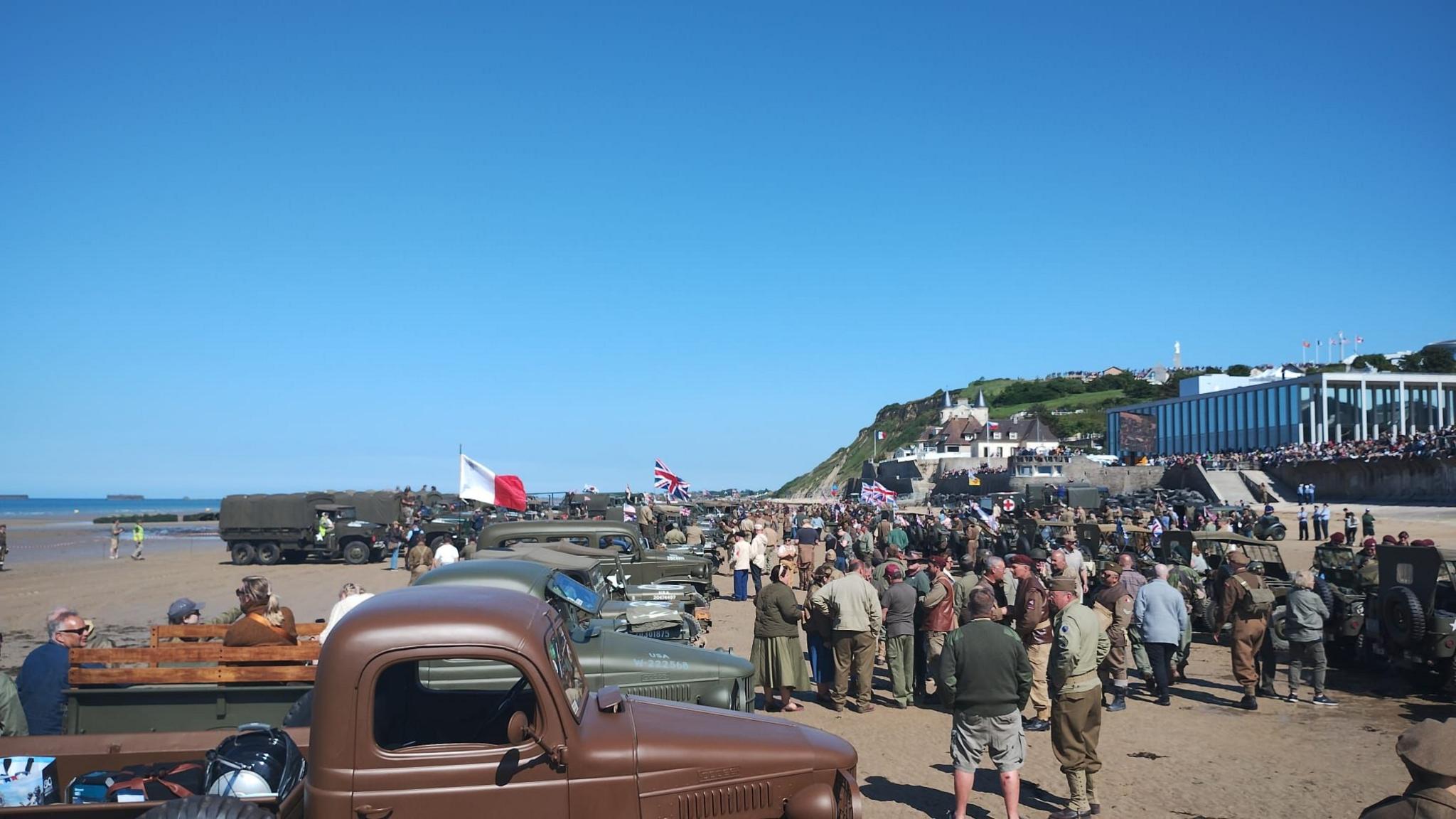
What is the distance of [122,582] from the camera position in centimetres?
2788

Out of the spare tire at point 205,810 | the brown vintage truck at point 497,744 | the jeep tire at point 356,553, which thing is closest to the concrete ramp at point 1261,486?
the jeep tire at point 356,553

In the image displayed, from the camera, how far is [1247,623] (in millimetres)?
11227

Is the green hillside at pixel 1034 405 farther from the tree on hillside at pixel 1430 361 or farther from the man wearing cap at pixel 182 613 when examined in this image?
the man wearing cap at pixel 182 613

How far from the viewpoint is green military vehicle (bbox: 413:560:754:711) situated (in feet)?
24.1

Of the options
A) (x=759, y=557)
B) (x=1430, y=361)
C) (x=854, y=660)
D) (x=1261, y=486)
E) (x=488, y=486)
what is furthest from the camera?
(x=1430, y=361)

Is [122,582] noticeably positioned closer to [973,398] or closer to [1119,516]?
[1119,516]

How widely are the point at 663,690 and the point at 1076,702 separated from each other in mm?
3066

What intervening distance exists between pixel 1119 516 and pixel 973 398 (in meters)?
152

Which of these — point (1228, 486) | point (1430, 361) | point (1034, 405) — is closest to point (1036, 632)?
point (1228, 486)

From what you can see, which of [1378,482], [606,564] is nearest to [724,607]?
[606,564]

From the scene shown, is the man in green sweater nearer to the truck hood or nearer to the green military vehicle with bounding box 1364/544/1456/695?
the truck hood

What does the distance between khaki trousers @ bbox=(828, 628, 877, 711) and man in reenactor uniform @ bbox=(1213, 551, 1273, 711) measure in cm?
415

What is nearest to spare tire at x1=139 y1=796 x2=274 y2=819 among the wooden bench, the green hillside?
the wooden bench

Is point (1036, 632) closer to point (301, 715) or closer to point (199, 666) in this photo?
point (301, 715)
